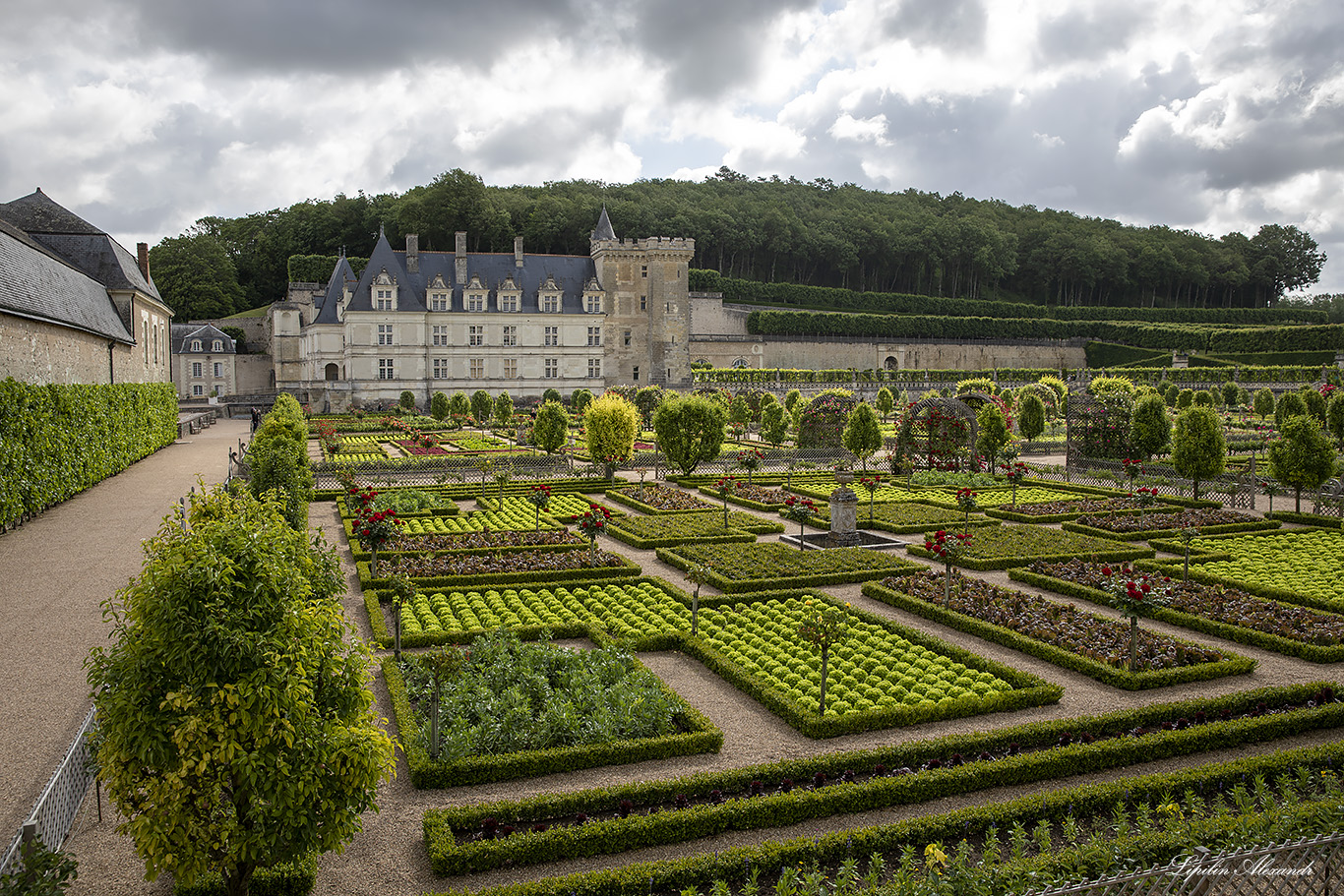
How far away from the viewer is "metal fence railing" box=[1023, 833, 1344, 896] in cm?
492

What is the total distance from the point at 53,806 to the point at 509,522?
47.5 feet

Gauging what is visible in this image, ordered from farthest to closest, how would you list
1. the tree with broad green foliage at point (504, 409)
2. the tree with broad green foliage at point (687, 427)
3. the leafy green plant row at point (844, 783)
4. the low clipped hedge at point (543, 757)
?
the tree with broad green foliage at point (504, 409), the tree with broad green foliage at point (687, 427), the low clipped hedge at point (543, 757), the leafy green plant row at point (844, 783)

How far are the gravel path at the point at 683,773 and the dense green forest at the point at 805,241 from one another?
222 feet

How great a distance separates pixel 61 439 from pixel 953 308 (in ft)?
284

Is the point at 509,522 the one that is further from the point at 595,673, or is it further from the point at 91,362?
the point at 91,362

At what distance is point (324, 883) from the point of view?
21.1ft

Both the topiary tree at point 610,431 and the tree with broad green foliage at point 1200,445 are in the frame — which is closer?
the tree with broad green foliage at point 1200,445

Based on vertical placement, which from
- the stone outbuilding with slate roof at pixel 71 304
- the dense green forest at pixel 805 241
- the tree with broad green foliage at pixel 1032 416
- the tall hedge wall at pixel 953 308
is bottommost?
the tree with broad green foliage at pixel 1032 416

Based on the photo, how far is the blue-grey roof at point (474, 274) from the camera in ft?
189

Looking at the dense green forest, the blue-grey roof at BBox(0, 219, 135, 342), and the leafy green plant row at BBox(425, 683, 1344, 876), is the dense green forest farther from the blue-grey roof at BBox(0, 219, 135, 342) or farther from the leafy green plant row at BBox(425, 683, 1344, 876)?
the leafy green plant row at BBox(425, 683, 1344, 876)

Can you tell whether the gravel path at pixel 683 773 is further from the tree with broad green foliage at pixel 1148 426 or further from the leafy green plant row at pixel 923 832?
the tree with broad green foliage at pixel 1148 426

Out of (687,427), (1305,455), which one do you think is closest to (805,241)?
(687,427)

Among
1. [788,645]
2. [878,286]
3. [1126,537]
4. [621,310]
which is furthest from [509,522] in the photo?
[878,286]

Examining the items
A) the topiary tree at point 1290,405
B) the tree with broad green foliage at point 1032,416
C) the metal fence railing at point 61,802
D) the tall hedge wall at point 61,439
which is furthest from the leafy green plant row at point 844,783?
the topiary tree at point 1290,405
